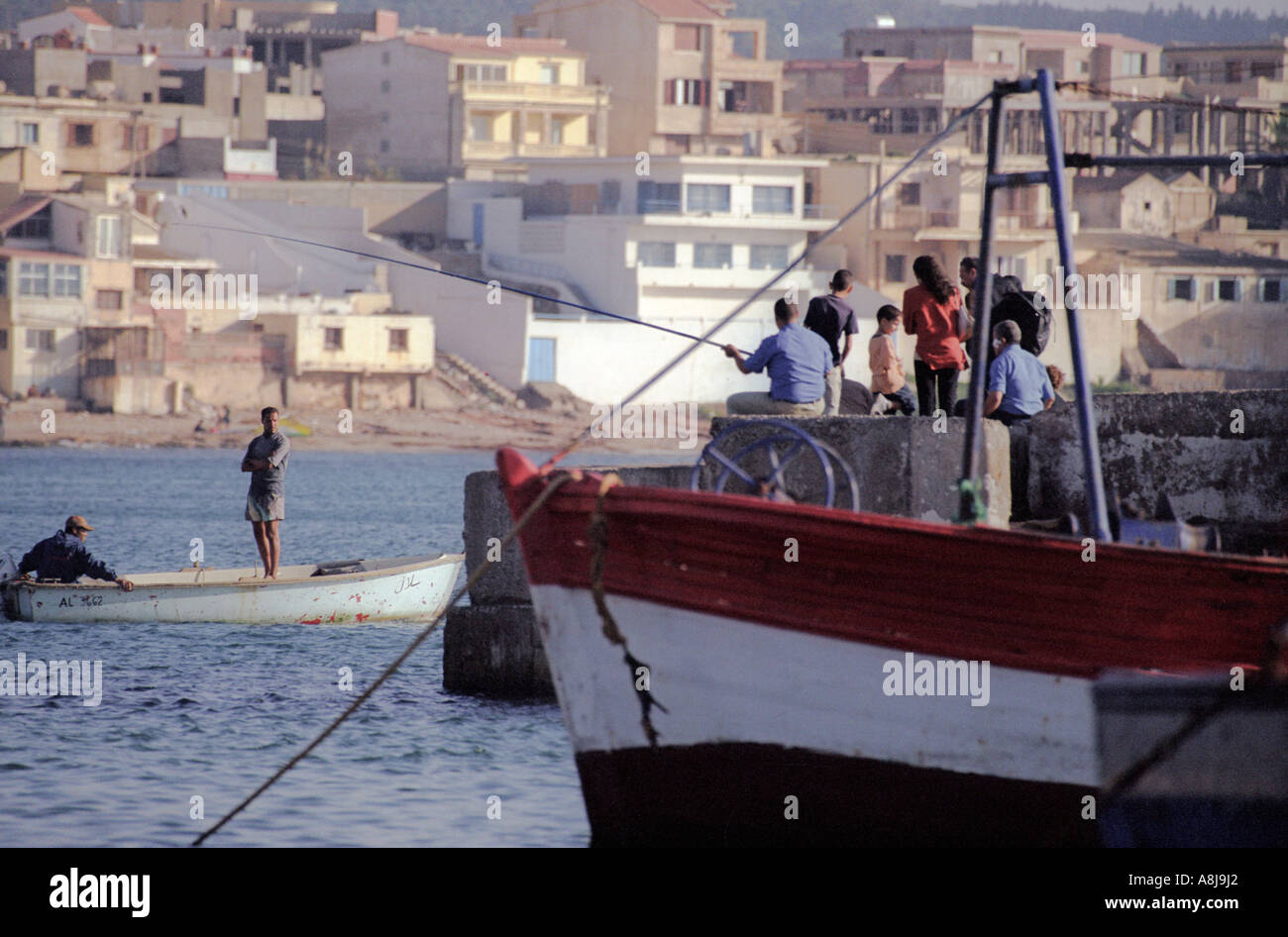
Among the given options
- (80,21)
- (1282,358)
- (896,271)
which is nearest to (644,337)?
(896,271)

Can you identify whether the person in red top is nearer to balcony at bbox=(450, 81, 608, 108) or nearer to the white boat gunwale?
the white boat gunwale

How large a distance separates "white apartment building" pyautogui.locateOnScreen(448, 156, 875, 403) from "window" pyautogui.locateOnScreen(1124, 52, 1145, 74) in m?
38.6

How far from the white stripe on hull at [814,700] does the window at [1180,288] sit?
210 feet

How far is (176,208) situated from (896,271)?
25.2 meters

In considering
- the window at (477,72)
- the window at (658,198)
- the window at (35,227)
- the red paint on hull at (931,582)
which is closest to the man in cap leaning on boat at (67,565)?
the red paint on hull at (931,582)

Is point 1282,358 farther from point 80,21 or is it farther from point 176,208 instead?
point 80,21

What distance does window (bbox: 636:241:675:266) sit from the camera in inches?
2591

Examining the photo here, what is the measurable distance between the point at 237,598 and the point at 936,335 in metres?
9.49

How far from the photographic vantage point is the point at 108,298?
61.0 m

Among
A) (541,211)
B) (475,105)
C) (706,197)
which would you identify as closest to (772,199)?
(706,197)

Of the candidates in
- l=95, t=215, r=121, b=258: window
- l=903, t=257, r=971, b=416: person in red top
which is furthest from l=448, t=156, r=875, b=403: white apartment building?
l=903, t=257, r=971, b=416: person in red top

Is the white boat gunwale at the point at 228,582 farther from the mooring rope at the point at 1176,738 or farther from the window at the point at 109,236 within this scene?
the window at the point at 109,236

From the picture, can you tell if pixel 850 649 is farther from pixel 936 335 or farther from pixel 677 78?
pixel 677 78

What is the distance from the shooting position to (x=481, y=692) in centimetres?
1560
